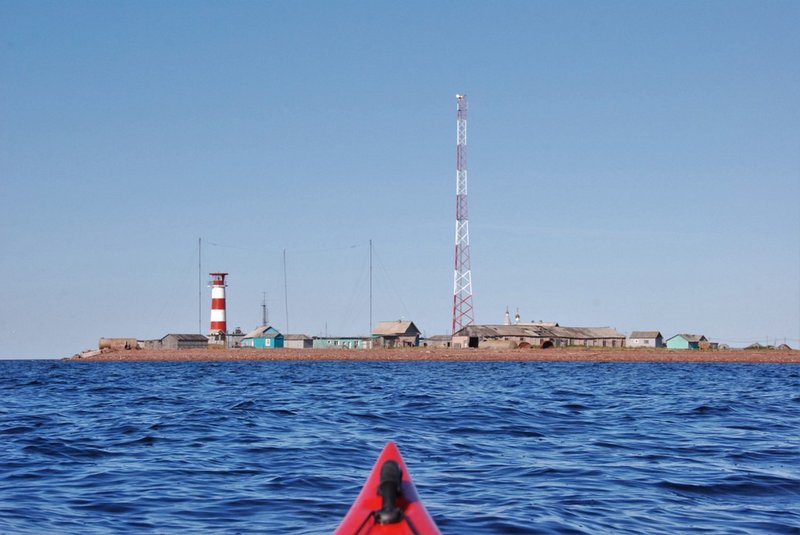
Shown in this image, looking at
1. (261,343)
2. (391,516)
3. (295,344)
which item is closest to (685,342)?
(295,344)

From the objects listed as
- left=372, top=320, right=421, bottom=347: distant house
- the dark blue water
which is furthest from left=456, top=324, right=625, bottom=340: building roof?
the dark blue water

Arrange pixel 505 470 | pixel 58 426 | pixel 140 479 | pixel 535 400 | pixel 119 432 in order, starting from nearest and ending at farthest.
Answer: pixel 140 479, pixel 505 470, pixel 119 432, pixel 58 426, pixel 535 400

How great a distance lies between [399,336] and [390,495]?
378 feet

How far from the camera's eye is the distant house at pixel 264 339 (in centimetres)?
11856

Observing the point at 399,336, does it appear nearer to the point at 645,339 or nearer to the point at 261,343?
the point at 261,343

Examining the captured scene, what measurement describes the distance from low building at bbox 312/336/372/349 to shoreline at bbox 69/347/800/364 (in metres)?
9.81

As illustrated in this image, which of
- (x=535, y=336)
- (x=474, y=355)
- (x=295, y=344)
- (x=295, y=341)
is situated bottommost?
(x=474, y=355)

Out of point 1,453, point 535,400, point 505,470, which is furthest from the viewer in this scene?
point 535,400

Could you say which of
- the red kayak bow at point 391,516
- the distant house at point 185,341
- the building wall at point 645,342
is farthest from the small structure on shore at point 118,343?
the red kayak bow at point 391,516

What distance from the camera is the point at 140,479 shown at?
41.7ft

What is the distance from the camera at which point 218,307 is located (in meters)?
123

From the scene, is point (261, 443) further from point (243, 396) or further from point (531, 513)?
point (243, 396)

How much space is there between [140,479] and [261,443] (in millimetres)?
4105

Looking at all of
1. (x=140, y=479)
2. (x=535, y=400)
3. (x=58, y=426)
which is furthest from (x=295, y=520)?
(x=535, y=400)
